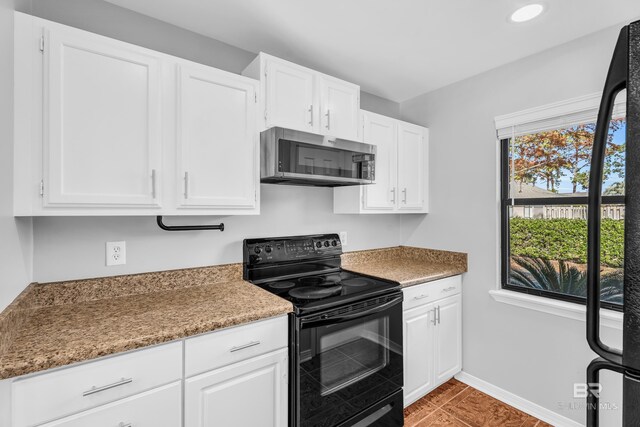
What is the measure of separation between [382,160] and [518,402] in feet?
6.57

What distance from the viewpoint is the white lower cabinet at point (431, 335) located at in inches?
84.6

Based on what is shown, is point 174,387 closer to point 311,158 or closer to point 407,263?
point 311,158

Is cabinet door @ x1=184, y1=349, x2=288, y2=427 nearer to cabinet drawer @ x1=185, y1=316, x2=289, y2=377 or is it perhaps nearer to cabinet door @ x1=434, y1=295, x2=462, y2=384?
cabinet drawer @ x1=185, y1=316, x2=289, y2=377

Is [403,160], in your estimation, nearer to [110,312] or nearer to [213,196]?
[213,196]

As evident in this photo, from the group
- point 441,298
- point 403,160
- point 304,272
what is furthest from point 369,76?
point 441,298

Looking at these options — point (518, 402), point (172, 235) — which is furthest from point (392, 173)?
point (518, 402)

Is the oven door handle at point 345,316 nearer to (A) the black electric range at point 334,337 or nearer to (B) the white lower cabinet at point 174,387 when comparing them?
(A) the black electric range at point 334,337

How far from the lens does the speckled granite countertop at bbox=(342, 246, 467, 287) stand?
2.26 meters

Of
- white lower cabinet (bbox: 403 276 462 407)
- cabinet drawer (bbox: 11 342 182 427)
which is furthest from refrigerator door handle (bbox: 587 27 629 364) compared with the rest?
white lower cabinet (bbox: 403 276 462 407)

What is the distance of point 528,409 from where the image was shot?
7.14ft

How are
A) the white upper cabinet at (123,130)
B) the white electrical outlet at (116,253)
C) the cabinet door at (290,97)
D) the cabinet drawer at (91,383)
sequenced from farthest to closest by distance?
the cabinet door at (290,97)
the white electrical outlet at (116,253)
the white upper cabinet at (123,130)
the cabinet drawer at (91,383)

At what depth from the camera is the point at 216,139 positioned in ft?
5.49

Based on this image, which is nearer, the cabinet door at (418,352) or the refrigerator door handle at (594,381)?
the refrigerator door handle at (594,381)

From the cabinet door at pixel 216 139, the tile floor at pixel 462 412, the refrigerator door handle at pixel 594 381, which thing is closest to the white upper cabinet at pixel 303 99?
the cabinet door at pixel 216 139
